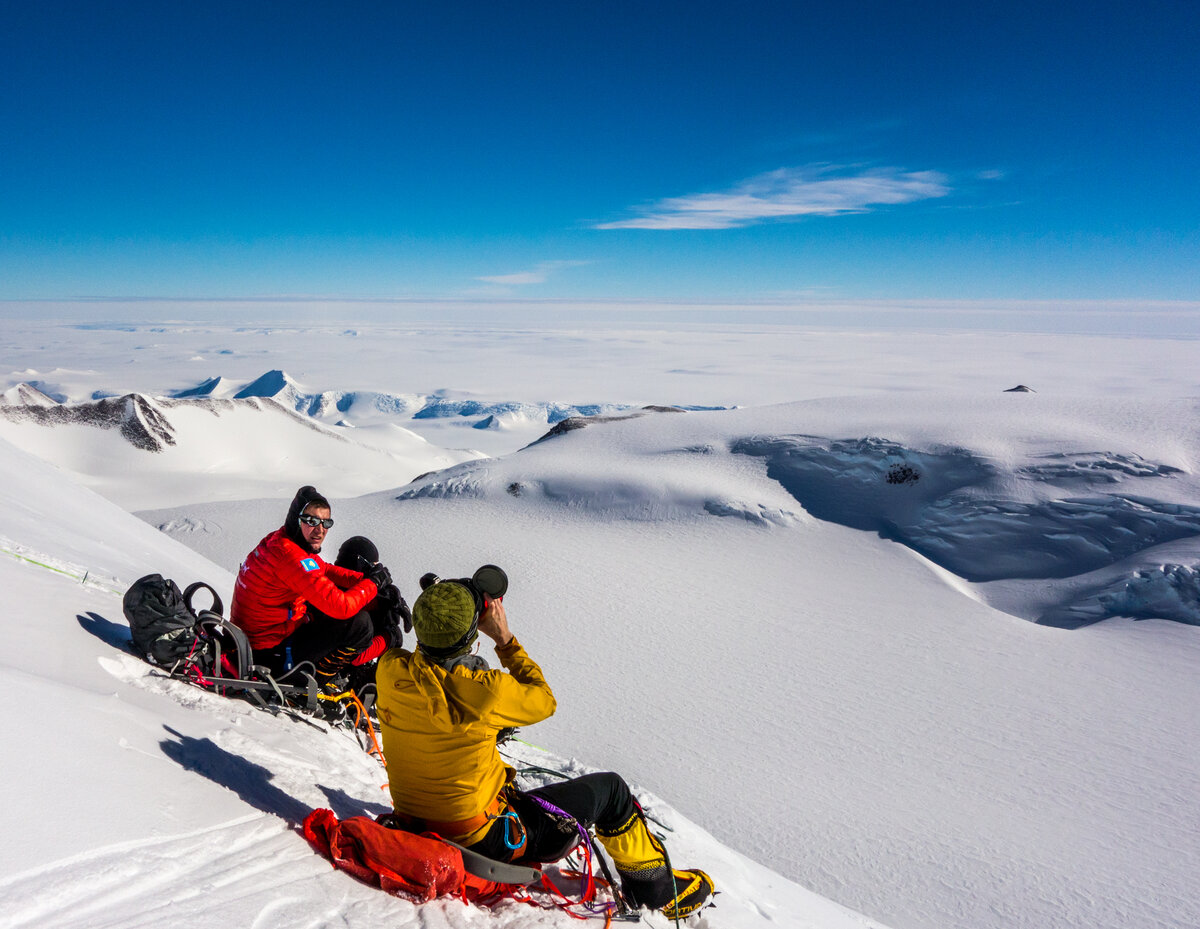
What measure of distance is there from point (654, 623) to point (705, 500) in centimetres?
535

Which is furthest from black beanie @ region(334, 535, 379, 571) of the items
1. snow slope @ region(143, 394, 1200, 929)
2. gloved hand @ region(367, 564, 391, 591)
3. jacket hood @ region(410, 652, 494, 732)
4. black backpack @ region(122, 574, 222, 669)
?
snow slope @ region(143, 394, 1200, 929)

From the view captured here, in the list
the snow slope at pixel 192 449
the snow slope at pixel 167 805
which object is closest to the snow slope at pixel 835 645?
the snow slope at pixel 167 805

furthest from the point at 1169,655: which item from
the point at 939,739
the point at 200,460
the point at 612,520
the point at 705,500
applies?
the point at 200,460

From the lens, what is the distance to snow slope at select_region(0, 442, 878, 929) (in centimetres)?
213

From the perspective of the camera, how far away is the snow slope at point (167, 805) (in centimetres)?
213

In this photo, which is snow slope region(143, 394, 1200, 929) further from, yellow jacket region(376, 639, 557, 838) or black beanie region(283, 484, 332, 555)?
black beanie region(283, 484, 332, 555)

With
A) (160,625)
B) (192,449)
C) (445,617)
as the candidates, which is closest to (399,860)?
(445,617)

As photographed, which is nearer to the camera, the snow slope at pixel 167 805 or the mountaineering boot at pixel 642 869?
the snow slope at pixel 167 805

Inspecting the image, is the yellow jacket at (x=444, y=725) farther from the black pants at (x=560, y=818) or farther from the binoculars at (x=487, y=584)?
the binoculars at (x=487, y=584)

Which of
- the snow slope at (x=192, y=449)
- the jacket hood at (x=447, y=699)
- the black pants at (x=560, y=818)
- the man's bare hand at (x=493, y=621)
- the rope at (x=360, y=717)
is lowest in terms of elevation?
the snow slope at (x=192, y=449)

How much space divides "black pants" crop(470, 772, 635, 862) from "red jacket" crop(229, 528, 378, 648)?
1.91m

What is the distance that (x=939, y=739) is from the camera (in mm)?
7750

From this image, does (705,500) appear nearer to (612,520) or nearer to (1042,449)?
(612,520)

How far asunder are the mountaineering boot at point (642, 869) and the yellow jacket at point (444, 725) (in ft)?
2.15
